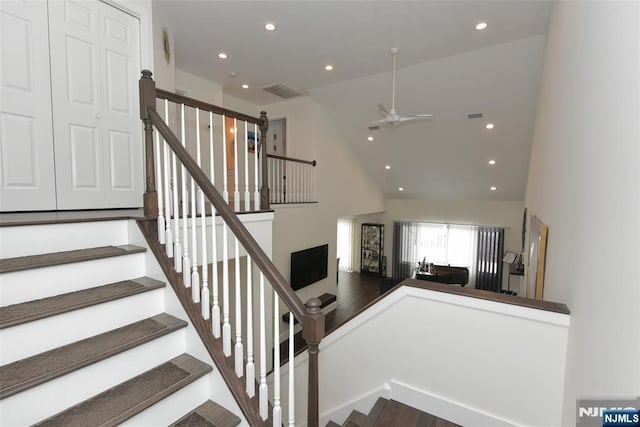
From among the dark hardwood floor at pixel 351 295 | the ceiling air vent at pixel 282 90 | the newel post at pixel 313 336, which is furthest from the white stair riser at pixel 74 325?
the ceiling air vent at pixel 282 90

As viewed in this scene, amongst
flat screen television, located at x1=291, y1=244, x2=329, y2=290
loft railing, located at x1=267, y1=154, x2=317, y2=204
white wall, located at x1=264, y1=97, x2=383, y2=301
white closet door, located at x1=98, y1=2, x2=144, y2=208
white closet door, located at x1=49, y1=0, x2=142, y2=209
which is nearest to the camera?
white closet door, located at x1=49, y1=0, x2=142, y2=209

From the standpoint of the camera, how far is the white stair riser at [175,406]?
1.32m

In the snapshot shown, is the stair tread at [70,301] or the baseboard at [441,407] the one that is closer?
the stair tread at [70,301]

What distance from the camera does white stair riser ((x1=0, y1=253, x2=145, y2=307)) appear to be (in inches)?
56.3

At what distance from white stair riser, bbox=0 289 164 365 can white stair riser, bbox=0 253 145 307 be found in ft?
0.76

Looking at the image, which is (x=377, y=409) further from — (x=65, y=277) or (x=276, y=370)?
(x=65, y=277)

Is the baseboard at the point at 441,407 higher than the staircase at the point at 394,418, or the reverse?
the baseboard at the point at 441,407

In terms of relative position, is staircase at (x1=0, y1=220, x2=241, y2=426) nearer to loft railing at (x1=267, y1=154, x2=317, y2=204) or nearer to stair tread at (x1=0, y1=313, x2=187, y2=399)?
stair tread at (x1=0, y1=313, x2=187, y2=399)

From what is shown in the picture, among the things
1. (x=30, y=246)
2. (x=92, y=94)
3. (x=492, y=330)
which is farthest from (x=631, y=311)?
(x=92, y=94)

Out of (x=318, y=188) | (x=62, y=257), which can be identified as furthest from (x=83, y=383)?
(x=318, y=188)

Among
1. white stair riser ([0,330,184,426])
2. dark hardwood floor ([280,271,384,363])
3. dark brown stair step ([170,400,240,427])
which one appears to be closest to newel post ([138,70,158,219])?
white stair riser ([0,330,184,426])

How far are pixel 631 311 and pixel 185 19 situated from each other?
468 cm

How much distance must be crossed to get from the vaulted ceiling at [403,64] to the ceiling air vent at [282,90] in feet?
0.50

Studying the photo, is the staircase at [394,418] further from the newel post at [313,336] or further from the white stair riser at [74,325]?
the white stair riser at [74,325]
